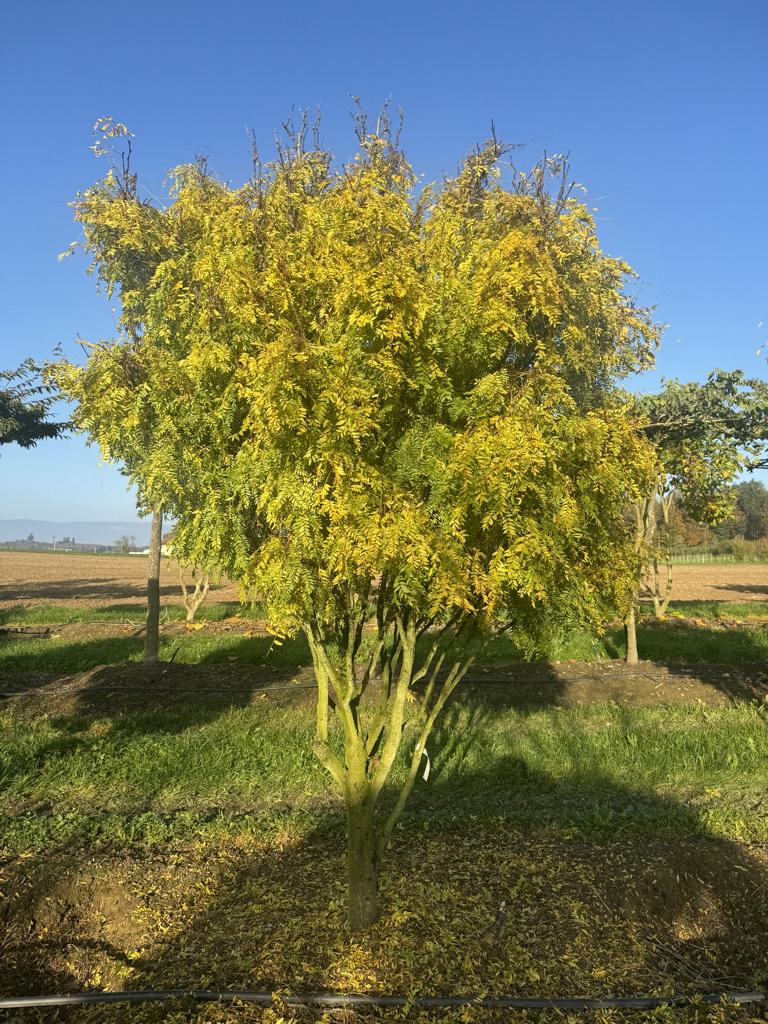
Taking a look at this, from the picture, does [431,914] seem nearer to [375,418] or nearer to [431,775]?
[431,775]

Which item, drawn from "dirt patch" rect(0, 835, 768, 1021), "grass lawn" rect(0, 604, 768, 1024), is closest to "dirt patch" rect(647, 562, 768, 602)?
"grass lawn" rect(0, 604, 768, 1024)

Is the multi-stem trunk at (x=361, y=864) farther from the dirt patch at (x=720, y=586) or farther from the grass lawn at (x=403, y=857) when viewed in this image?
the dirt patch at (x=720, y=586)

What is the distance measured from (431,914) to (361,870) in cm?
87

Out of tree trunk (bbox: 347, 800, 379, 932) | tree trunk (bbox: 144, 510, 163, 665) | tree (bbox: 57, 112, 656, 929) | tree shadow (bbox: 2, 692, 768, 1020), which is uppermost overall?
tree (bbox: 57, 112, 656, 929)

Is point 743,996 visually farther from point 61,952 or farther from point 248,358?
point 248,358

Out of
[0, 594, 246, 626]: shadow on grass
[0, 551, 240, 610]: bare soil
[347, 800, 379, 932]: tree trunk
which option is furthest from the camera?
[0, 551, 240, 610]: bare soil

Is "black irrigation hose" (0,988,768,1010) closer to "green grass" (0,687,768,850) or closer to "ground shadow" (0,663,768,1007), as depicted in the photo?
"ground shadow" (0,663,768,1007)

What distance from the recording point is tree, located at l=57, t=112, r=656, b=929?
4.79 meters

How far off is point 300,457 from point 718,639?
16170 millimetres

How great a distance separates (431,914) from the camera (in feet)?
20.0

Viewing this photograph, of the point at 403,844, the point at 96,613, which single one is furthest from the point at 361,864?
the point at 96,613

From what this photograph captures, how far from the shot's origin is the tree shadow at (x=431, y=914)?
17.5ft

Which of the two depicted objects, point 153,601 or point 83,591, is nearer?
point 153,601

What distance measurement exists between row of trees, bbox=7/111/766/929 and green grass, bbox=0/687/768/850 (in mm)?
3168
